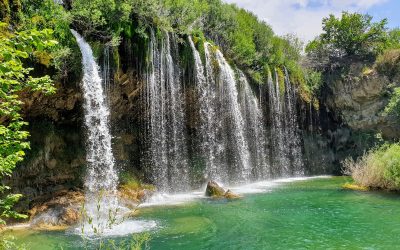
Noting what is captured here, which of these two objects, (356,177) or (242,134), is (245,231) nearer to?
(356,177)

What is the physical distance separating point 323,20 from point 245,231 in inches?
1407

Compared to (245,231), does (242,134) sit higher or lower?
higher

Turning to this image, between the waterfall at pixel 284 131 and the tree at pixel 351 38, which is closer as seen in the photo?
the waterfall at pixel 284 131

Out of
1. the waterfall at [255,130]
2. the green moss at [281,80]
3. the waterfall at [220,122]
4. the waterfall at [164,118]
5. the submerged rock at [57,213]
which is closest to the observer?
the submerged rock at [57,213]

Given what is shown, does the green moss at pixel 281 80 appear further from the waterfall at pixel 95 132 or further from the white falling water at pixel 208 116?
the waterfall at pixel 95 132

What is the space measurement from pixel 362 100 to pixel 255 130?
1237cm

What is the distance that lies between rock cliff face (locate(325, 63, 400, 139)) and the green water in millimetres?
18006

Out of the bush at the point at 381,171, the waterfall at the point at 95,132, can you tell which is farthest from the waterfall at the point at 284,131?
the waterfall at the point at 95,132

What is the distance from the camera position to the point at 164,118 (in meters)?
23.5

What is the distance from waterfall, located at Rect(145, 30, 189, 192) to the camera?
75.0ft

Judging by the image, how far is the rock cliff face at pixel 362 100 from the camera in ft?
118

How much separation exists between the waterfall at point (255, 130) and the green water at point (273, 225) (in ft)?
38.3

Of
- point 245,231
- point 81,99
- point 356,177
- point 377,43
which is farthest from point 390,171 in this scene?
point 377,43

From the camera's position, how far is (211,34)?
31.6m
